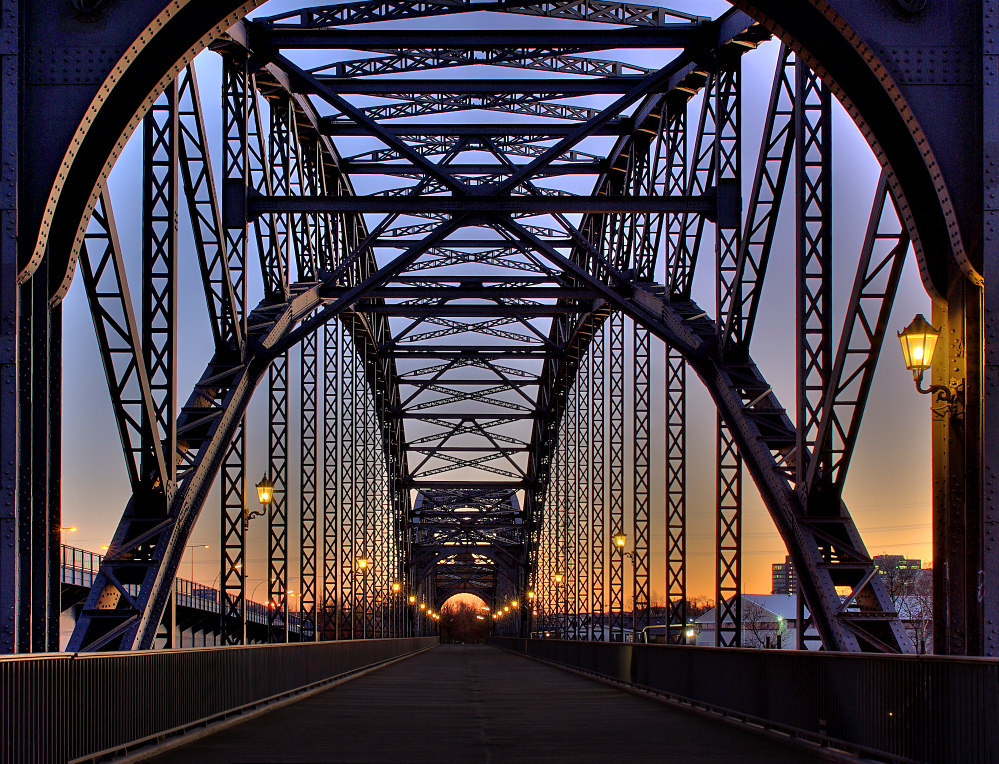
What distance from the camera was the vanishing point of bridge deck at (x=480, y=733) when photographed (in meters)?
12.8

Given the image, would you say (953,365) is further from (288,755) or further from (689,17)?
(689,17)

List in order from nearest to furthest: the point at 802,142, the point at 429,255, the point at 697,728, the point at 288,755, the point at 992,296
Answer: the point at 992,296 < the point at 288,755 < the point at 697,728 < the point at 802,142 < the point at 429,255

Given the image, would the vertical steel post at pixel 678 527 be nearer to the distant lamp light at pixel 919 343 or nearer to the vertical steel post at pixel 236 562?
the vertical steel post at pixel 236 562

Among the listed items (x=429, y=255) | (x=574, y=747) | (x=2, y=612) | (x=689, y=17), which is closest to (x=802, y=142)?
(x=689, y=17)

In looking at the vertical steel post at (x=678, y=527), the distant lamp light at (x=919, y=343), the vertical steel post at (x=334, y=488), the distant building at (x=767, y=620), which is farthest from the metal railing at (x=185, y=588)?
the distant building at (x=767, y=620)

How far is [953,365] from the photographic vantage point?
1197 centimetres

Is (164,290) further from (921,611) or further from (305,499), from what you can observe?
(921,611)

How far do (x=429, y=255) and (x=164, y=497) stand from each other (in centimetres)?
2565

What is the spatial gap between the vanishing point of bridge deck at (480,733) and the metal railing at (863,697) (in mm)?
412

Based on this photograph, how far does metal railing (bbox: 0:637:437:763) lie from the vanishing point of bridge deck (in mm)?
427

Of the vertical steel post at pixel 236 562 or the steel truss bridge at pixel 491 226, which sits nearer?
the steel truss bridge at pixel 491 226

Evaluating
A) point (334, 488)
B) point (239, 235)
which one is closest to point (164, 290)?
point (239, 235)

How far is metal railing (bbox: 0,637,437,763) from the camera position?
1026 cm

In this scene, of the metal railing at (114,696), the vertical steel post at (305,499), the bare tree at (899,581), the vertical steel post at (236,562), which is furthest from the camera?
the bare tree at (899,581)
